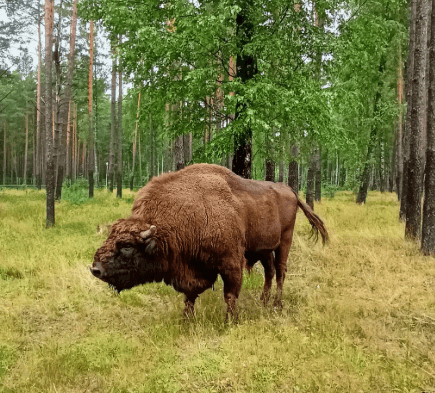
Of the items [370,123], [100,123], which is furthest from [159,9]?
[100,123]

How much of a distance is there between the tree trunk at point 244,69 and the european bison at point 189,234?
294 cm

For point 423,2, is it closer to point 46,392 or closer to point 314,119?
point 314,119

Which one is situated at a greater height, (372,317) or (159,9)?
(159,9)

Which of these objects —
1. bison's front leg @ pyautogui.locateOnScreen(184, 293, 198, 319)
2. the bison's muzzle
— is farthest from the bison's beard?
bison's front leg @ pyautogui.locateOnScreen(184, 293, 198, 319)

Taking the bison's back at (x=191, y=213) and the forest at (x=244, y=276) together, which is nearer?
the forest at (x=244, y=276)

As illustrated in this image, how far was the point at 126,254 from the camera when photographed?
13.1 ft

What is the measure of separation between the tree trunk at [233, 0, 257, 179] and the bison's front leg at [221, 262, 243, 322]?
12.3ft

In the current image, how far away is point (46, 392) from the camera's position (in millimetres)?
3355

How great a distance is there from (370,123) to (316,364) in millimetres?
16944

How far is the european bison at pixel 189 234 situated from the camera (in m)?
4.01

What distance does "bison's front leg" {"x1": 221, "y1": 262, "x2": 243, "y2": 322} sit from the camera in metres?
4.59

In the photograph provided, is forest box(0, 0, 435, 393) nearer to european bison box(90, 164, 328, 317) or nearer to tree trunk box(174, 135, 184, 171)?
tree trunk box(174, 135, 184, 171)

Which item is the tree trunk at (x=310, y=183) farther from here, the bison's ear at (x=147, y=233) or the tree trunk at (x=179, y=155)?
the bison's ear at (x=147, y=233)

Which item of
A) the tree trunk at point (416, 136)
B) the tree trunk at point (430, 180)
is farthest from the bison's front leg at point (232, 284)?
the tree trunk at point (416, 136)
